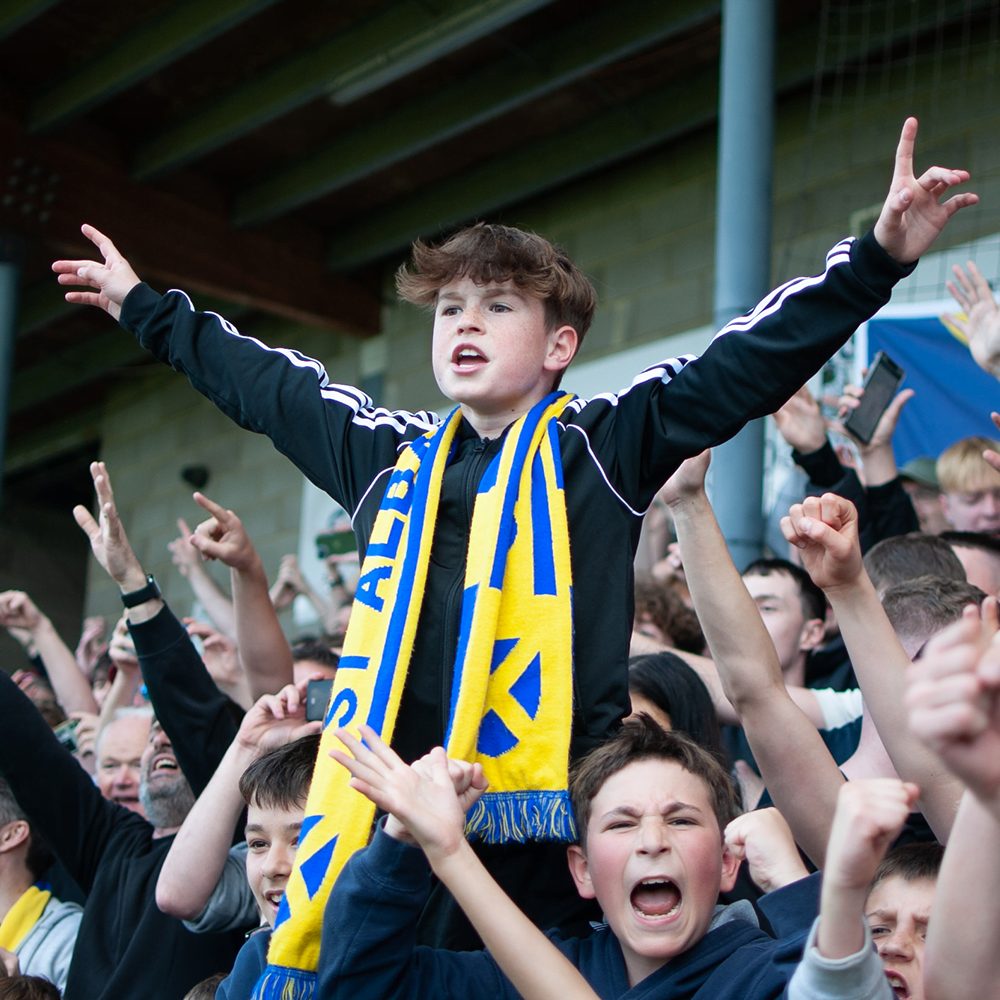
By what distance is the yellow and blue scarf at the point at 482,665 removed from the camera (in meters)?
2.13

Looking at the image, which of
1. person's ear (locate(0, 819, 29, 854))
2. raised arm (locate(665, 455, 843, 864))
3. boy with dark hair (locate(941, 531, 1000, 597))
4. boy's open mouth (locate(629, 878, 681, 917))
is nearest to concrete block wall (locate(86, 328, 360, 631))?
person's ear (locate(0, 819, 29, 854))

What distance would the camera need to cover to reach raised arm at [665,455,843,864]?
2262 millimetres

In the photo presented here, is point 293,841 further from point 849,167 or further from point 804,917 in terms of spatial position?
point 849,167

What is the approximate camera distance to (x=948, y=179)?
7.31 feet

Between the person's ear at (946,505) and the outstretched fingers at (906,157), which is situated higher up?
the person's ear at (946,505)

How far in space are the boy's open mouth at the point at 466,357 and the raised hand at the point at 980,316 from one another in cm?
127

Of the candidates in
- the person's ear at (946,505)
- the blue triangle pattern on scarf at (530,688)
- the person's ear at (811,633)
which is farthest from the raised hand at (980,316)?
the blue triangle pattern on scarf at (530,688)

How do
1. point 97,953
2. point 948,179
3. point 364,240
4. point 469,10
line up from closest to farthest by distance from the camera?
point 948,179 → point 97,953 → point 469,10 → point 364,240

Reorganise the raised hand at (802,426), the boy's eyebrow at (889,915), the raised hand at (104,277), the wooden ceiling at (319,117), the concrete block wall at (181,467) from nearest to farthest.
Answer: the boy's eyebrow at (889,915)
the raised hand at (104,277)
the raised hand at (802,426)
the wooden ceiling at (319,117)
the concrete block wall at (181,467)

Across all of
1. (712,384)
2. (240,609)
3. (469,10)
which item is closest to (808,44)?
(469,10)

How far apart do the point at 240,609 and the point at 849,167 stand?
157 inches

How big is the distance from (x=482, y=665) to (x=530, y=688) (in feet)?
0.29

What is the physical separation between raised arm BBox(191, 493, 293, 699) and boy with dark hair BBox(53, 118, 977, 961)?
745 mm

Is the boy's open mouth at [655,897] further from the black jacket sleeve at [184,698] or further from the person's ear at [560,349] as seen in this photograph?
the black jacket sleeve at [184,698]
